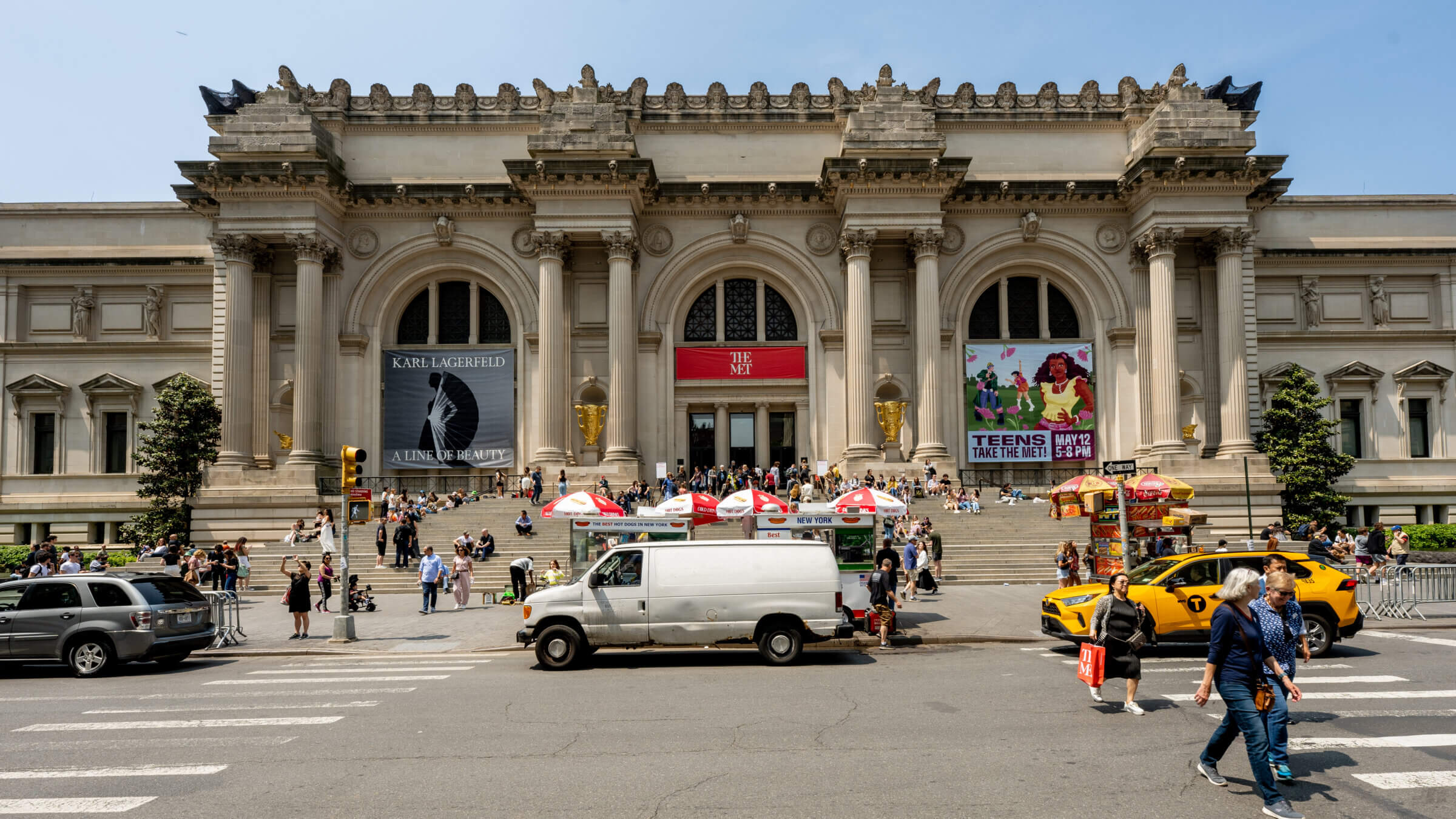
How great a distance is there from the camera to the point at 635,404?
40094 millimetres

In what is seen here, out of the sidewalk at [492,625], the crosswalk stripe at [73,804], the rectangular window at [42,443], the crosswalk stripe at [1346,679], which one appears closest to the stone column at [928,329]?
the sidewalk at [492,625]

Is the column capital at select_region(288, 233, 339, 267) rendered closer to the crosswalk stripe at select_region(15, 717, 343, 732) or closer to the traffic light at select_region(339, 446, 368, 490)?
the traffic light at select_region(339, 446, 368, 490)

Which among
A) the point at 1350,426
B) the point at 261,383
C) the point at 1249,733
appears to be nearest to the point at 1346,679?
the point at 1249,733

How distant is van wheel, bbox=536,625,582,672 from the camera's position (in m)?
15.2

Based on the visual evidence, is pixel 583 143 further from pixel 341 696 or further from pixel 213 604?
pixel 341 696

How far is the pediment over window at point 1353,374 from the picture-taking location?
1677 inches

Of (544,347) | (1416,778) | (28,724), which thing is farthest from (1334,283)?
(28,724)

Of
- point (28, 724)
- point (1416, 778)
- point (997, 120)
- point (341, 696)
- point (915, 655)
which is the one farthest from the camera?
point (997, 120)

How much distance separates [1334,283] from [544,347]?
34.6m

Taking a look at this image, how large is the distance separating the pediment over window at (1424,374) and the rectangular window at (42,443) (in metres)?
59.1

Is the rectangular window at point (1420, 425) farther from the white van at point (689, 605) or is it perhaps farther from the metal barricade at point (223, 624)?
the metal barricade at point (223, 624)

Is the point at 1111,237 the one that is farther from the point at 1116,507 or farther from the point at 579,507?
the point at 579,507

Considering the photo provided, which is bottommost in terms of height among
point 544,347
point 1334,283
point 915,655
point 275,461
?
point 915,655

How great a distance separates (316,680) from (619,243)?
1029 inches
